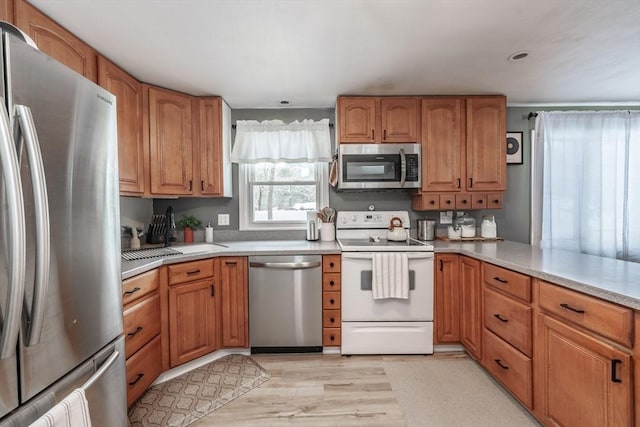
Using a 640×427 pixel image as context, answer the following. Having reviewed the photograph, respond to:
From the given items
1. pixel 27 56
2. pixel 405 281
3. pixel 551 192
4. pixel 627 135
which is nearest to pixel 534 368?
pixel 405 281

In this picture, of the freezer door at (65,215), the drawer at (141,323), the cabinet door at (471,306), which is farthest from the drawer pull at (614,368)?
the drawer at (141,323)

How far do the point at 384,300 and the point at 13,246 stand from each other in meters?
2.20

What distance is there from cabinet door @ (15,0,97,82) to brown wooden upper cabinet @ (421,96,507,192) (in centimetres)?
259

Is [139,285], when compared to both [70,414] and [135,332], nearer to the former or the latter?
[135,332]

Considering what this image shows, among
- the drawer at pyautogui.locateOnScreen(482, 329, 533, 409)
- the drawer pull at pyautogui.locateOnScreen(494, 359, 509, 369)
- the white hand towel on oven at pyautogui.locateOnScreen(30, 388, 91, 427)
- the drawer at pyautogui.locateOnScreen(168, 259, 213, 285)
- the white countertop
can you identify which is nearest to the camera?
the white hand towel on oven at pyautogui.locateOnScreen(30, 388, 91, 427)

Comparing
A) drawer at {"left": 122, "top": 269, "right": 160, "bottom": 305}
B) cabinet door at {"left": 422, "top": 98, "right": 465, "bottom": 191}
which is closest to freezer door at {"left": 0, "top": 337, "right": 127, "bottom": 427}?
drawer at {"left": 122, "top": 269, "right": 160, "bottom": 305}

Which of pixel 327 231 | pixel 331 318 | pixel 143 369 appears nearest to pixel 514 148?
pixel 327 231

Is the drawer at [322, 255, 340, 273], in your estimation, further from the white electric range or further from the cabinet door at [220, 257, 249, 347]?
the cabinet door at [220, 257, 249, 347]

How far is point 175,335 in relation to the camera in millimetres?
2135

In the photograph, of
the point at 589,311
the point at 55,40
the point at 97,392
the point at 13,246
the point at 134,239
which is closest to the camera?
the point at 13,246

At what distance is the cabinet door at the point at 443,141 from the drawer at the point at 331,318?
1.47 metres

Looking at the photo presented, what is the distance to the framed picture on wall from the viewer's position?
3064 millimetres

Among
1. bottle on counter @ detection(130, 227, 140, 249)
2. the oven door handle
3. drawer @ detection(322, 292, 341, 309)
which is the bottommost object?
drawer @ detection(322, 292, 341, 309)

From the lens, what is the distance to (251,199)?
3096mm
